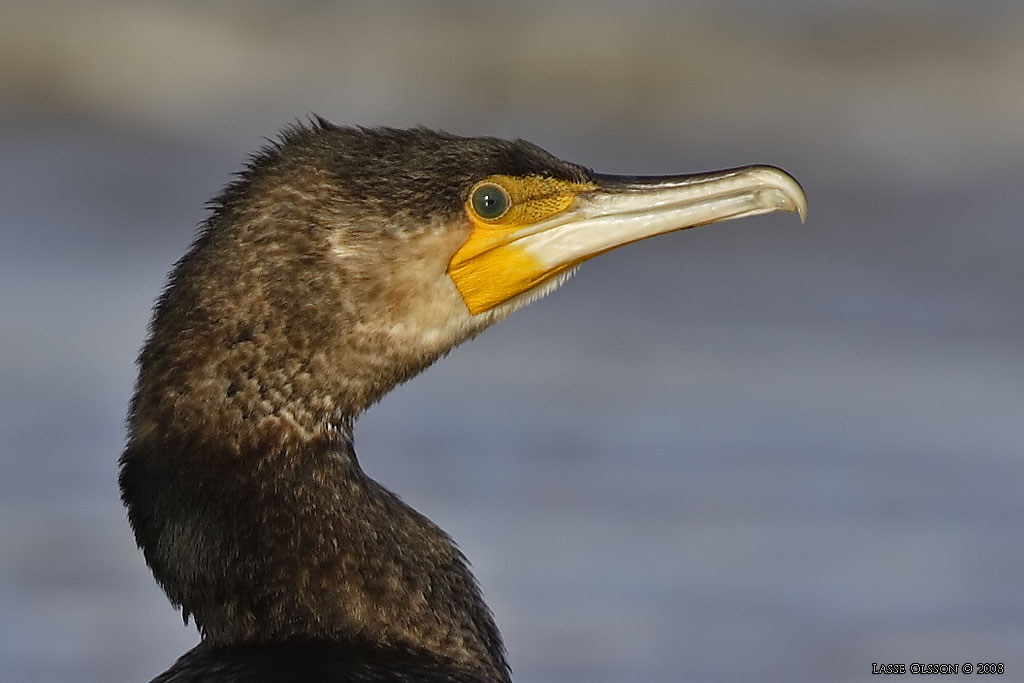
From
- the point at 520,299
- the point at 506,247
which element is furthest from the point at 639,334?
the point at 506,247

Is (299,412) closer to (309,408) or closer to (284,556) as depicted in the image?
(309,408)

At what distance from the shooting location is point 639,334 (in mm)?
11102

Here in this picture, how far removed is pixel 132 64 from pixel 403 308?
41.7 feet

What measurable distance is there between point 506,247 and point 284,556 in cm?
92

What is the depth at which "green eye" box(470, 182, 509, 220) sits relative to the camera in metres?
4.29

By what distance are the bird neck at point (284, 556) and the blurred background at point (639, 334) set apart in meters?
3.26

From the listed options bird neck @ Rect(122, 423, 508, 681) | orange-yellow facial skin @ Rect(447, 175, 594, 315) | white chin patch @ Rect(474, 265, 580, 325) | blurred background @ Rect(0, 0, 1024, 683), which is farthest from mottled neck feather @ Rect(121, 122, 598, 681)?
blurred background @ Rect(0, 0, 1024, 683)

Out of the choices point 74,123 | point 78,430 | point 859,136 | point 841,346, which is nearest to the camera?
point 78,430

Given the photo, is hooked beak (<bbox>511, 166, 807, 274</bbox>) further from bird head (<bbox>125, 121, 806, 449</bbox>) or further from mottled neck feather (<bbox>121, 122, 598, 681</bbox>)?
mottled neck feather (<bbox>121, 122, 598, 681</bbox>)

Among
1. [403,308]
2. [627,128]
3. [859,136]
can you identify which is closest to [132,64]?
[627,128]

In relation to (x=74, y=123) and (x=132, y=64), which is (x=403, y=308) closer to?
Result: (x=74, y=123)

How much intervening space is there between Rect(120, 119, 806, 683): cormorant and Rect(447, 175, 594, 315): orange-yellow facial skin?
0.04ft

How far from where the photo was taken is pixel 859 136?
53.2 ft

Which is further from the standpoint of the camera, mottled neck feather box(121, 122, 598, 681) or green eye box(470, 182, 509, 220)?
green eye box(470, 182, 509, 220)
